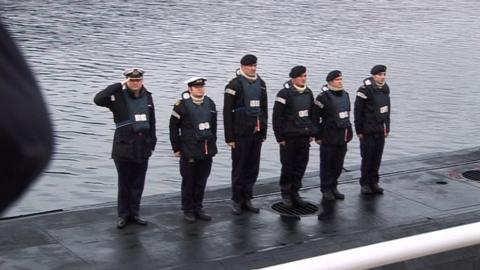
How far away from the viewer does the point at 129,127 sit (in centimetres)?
938

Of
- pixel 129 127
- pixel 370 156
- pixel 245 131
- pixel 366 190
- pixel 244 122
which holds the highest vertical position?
pixel 129 127

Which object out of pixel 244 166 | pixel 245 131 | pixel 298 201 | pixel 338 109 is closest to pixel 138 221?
pixel 244 166

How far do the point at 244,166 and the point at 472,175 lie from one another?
4.21 metres

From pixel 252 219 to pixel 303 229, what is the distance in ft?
2.37

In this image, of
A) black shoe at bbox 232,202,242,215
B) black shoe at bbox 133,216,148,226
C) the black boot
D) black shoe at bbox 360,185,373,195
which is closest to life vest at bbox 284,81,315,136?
the black boot

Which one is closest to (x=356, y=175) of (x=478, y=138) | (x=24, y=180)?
(x=478, y=138)

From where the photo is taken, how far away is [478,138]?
19219 millimetres

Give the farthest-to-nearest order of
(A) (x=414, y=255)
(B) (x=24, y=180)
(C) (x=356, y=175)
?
(C) (x=356, y=175)
(A) (x=414, y=255)
(B) (x=24, y=180)

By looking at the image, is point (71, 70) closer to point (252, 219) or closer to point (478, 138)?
point (478, 138)

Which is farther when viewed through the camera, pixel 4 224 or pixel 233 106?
pixel 233 106

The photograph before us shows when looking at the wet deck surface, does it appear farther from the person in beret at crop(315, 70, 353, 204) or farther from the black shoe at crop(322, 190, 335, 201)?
the person in beret at crop(315, 70, 353, 204)

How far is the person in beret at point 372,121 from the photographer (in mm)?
11211

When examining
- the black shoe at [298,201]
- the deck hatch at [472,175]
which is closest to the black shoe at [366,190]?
the black shoe at [298,201]

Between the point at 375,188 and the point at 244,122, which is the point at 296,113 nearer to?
the point at 244,122
